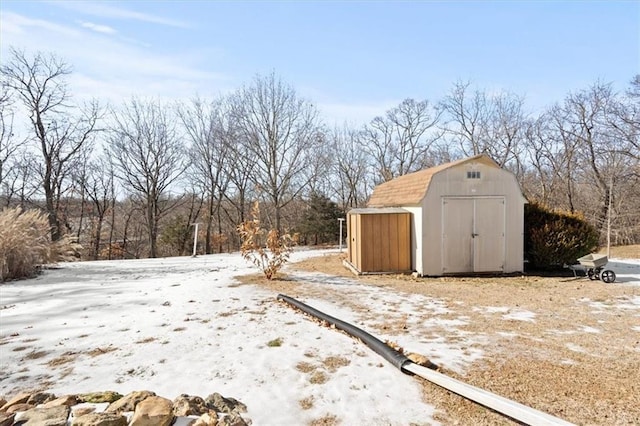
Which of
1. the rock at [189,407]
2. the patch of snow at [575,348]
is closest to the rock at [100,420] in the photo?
the rock at [189,407]

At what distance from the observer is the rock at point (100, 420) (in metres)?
2.10

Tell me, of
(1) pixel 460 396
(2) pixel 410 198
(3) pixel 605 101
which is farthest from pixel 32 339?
(3) pixel 605 101

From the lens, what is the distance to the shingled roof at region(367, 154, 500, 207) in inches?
357

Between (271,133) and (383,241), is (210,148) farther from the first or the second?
(383,241)

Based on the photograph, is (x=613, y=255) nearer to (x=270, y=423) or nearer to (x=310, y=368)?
(x=310, y=368)

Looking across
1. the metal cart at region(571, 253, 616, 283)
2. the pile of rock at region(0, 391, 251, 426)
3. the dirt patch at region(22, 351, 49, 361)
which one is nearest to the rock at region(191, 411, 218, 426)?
Answer: the pile of rock at region(0, 391, 251, 426)

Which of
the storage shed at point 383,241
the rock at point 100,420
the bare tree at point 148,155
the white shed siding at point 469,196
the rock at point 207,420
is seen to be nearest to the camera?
the rock at point 100,420

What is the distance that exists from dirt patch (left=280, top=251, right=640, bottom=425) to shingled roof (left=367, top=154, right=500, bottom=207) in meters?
2.41

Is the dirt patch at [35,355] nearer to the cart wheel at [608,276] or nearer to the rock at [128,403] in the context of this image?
the rock at [128,403]

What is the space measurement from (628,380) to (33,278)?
34.9 feet

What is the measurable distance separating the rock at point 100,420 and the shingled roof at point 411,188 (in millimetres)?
7832

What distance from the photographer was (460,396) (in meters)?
2.79

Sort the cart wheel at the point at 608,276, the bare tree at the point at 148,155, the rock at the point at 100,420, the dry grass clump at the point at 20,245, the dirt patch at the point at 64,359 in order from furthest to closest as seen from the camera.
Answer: the bare tree at the point at 148,155, the dry grass clump at the point at 20,245, the cart wheel at the point at 608,276, the dirt patch at the point at 64,359, the rock at the point at 100,420

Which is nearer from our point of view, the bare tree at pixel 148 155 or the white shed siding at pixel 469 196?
the white shed siding at pixel 469 196
